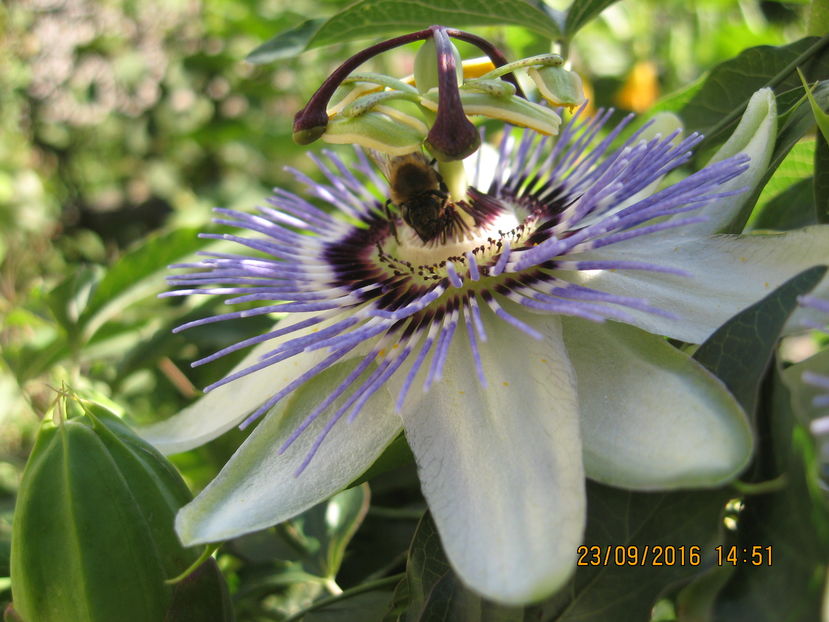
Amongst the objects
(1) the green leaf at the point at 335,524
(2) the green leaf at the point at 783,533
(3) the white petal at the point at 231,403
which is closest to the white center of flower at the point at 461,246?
(3) the white petal at the point at 231,403

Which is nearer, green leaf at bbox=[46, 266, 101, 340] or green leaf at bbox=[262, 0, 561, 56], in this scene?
green leaf at bbox=[262, 0, 561, 56]

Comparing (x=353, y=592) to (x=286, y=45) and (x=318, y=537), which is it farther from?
(x=286, y=45)

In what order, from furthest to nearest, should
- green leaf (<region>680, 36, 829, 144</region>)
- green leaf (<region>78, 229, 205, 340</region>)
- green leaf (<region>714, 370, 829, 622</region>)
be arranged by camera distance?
1. green leaf (<region>78, 229, 205, 340</region>)
2. green leaf (<region>680, 36, 829, 144</region>)
3. green leaf (<region>714, 370, 829, 622</region>)

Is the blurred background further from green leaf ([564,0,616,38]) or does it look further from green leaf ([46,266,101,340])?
green leaf ([564,0,616,38])

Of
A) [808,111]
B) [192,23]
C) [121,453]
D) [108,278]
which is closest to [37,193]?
[192,23]

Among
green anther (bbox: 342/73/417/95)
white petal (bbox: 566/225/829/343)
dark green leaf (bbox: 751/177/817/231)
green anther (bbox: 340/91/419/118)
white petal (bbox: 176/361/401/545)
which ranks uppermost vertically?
green anther (bbox: 342/73/417/95)

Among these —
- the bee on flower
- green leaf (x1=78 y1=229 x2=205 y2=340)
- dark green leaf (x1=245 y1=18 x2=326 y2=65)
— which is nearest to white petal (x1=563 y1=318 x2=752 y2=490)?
the bee on flower
